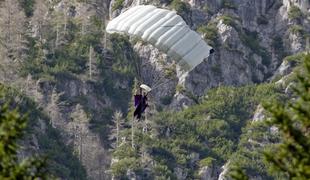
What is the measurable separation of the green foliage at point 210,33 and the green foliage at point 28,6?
18.7 meters

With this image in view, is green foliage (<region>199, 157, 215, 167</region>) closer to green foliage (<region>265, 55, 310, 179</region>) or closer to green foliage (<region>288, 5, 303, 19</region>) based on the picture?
green foliage (<region>288, 5, 303, 19</region>)

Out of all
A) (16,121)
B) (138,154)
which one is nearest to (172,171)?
(138,154)

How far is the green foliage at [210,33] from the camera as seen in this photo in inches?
5541

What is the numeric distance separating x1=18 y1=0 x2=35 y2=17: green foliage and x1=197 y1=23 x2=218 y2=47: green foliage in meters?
18.7

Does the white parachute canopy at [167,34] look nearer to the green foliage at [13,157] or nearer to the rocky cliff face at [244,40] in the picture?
the green foliage at [13,157]

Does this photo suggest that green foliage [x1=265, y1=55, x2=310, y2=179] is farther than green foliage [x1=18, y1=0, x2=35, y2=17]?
No

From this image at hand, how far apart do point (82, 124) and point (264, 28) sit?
78.9ft

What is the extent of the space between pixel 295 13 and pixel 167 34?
7504 centimetres

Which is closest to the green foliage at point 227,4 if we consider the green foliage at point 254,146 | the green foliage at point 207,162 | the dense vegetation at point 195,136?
the dense vegetation at point 195,136

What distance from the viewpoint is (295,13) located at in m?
144

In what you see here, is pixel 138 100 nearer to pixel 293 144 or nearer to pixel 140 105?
pixel 140 105

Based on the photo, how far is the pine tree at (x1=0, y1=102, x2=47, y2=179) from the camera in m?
33.8

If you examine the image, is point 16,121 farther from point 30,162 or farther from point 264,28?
point 264,28

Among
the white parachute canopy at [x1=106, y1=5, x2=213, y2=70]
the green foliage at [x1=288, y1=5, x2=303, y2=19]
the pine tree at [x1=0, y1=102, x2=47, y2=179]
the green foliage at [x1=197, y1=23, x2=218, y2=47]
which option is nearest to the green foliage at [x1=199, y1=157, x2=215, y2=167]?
the green foliage at [x1=197, y1=23, x2=218, y2=47]
